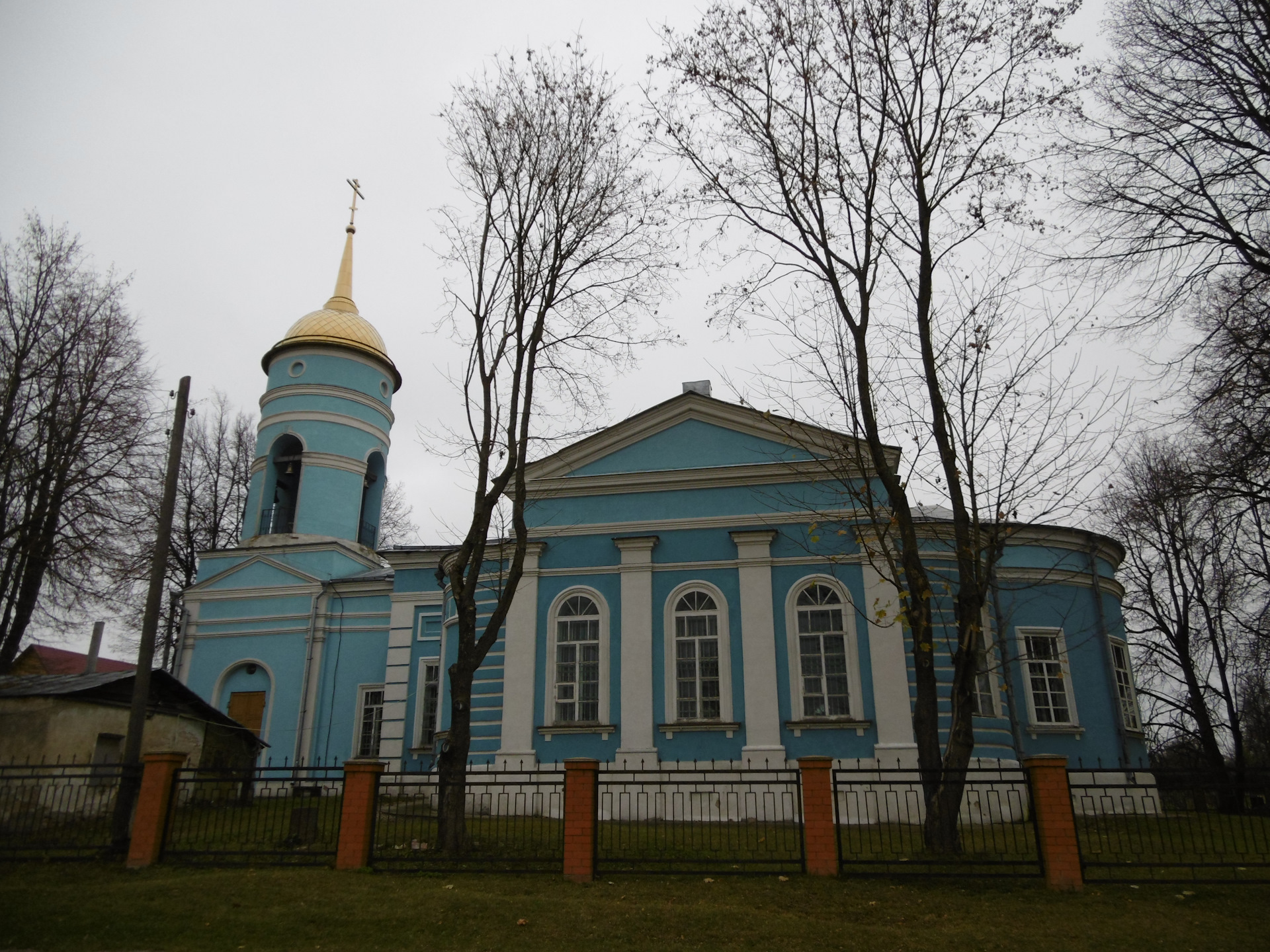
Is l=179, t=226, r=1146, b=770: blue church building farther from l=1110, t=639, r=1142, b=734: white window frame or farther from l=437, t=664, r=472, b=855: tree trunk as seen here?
l=437, t=664, r=472, b=855: tree trunk

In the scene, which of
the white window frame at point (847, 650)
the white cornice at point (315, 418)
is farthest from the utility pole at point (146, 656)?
the white cornice at point (315, 418)

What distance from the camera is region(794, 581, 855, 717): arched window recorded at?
15328mm

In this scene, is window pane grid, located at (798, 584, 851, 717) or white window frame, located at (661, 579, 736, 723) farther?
white window frame, located at (661, 579, 736, 723)

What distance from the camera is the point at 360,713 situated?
21.1 metres

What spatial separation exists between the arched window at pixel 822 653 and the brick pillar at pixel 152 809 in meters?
9.19

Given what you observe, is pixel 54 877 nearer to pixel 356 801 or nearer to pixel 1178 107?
pixel 356 801

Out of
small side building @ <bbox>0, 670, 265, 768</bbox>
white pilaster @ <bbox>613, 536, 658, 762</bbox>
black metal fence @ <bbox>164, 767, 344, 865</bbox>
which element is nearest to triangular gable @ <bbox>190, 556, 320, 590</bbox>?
small side building @ <bbox>0, 670, 265, 768</bbox>

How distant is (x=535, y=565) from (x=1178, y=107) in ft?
38.4

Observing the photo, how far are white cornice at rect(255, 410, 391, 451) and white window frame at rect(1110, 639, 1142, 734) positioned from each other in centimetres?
1784

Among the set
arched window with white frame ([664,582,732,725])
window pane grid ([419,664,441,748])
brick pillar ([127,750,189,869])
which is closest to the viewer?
brick pillar ([127,750,189,869])

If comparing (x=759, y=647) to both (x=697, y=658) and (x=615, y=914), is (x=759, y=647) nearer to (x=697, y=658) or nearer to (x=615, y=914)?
(x=697, y=658)

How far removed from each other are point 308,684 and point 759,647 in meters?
11.2

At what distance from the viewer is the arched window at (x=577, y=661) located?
16125mm

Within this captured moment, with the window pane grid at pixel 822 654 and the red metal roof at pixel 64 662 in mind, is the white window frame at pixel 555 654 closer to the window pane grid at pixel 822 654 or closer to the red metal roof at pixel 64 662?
the window pane grid at pixel 822 654
